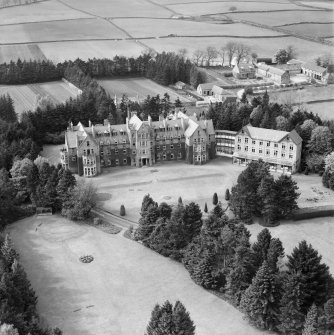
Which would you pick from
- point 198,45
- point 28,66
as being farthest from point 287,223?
point 198,45

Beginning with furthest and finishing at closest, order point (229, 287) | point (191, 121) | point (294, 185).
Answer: point (191, 121) → point (294, 185) → point (229, 287)

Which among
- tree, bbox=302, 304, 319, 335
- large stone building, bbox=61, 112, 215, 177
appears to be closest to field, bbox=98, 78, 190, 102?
large stone building, bbox=61, 112, 215, 177

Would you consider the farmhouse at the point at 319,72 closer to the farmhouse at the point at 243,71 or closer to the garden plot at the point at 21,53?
the farmhouse at the point at 243,71

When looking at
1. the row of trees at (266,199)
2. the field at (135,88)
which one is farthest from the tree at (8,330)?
the field at (135,88)

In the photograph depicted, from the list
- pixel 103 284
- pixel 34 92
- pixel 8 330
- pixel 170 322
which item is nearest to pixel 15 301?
pixel 8 330

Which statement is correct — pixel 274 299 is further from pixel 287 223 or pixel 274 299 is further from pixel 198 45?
pixel 198 45

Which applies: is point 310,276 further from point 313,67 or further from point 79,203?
point 313,67

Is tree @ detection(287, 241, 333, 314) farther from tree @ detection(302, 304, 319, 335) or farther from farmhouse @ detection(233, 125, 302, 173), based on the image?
farmhouse @ detection(233, 125, 302, 173)
